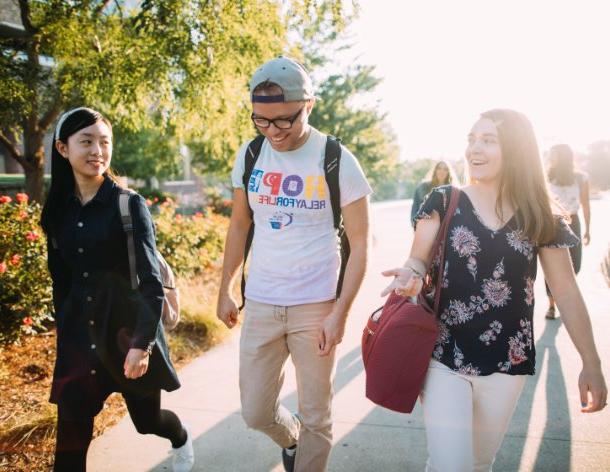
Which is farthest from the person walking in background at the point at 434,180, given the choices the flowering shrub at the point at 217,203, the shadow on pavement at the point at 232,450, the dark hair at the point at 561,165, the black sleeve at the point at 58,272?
the flowering shrub at the point at 217,203

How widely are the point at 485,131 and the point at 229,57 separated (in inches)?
231

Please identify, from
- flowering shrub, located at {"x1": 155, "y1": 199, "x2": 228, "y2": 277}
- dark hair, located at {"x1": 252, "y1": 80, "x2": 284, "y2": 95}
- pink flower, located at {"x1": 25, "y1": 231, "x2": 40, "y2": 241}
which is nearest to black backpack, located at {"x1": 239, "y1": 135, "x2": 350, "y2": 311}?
dark hair, located at {"x1": 252, "y1": 80, "x2": 284, "y2": 95}

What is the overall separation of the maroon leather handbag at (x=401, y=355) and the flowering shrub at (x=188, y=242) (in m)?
5.63

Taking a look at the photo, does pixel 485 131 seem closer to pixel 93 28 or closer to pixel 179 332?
pixel 179 332

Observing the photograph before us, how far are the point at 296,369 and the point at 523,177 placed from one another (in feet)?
4.65

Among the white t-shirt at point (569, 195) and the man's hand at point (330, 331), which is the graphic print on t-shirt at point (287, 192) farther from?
the white t-shirt at point (569, 195)

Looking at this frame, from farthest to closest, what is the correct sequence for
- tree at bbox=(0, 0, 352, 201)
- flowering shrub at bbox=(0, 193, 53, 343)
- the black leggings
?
tree at bbox=(0, 0, 352, 201) < flowering shrub at bbox=(0, 193, 53, 343) < the black leggings

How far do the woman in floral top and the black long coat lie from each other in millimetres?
1250

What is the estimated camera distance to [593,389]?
211 centimetres

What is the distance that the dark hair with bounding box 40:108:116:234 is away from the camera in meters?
2.47

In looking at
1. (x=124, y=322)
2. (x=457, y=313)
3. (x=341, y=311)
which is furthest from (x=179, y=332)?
(x=457, y=313)

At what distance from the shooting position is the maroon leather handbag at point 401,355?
203 centimetres

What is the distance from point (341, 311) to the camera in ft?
7.88

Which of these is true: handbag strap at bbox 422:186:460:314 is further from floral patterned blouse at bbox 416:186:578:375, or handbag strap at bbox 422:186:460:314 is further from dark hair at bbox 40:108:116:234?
dark hair at bbox 40:108:116:234
